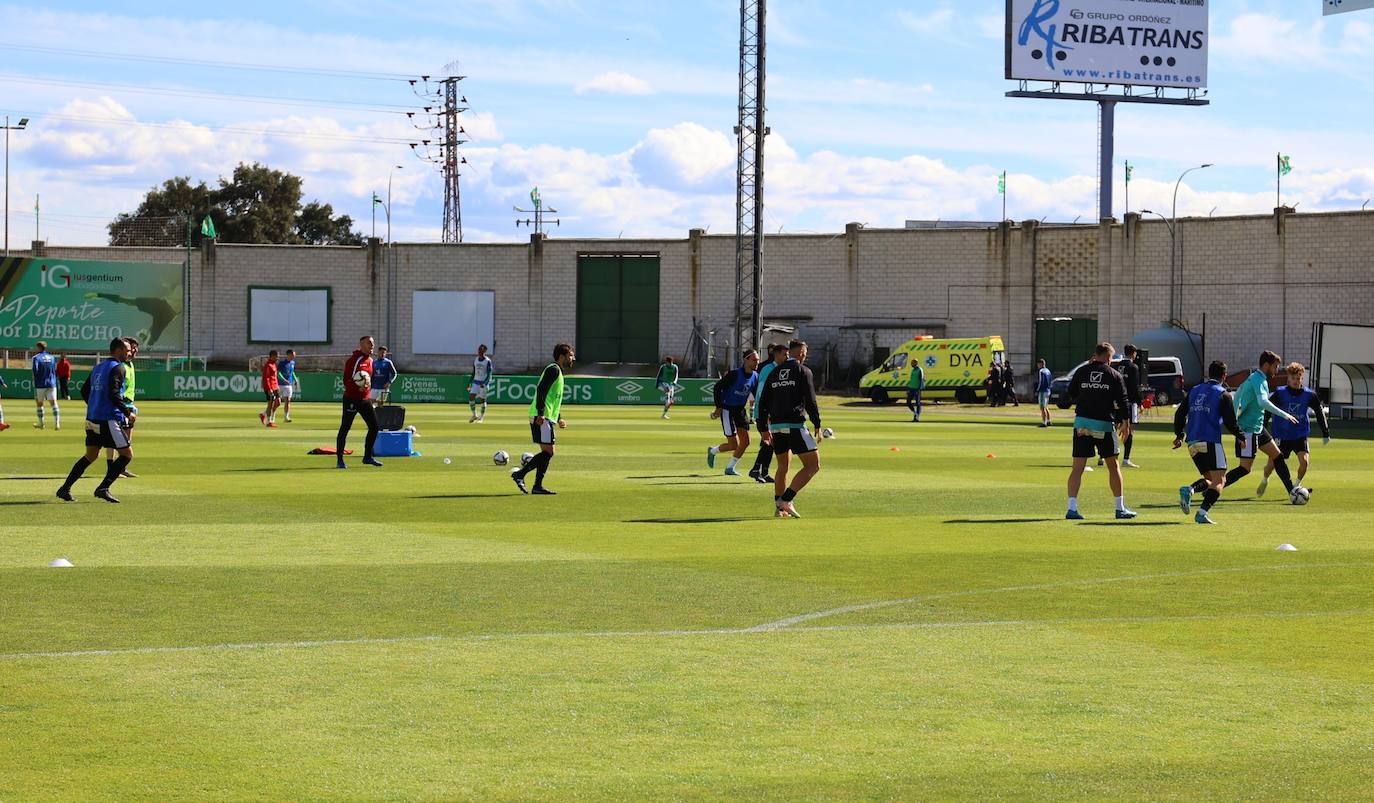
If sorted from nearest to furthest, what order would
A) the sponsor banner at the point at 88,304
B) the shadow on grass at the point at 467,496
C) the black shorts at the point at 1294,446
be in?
the shadow on grass at the point at 467,496, the black shorts at the point at 1294,446, the sponsor banner at the point at 88,304

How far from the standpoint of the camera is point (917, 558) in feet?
47.6

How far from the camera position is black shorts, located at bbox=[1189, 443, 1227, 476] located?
1806 centimetres

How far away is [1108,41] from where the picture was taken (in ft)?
245

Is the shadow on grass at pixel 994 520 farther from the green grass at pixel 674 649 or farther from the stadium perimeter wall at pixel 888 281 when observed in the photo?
the stadium perimeter wall at pixel 888 281

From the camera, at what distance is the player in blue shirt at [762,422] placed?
17.9 m

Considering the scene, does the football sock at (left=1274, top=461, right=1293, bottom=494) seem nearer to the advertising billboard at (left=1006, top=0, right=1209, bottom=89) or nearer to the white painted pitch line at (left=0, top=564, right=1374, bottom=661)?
the white painted pitch line at (left=0, top=564, right=1374, bottom=661)

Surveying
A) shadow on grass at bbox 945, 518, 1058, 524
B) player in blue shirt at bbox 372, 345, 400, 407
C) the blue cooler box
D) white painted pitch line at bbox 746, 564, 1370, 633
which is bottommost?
shadow on grass at bbox 945, 518, 1058, 524

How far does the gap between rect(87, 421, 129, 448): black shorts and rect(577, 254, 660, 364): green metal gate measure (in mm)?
62027

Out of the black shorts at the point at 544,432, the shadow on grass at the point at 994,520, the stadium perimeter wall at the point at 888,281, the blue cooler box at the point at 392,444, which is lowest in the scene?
the shadow on grass at the point at 994,520

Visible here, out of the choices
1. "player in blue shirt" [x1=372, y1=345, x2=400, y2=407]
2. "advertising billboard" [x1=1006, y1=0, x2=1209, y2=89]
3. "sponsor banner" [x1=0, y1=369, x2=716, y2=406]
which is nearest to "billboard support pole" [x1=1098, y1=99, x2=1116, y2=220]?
"advertising billboard" [x1=1006, y1=0, x2=1209, y2=89]

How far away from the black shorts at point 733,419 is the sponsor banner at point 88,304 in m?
56.8

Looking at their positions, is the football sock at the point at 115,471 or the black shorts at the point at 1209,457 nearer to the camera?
the black shorts at the point at 1209,457

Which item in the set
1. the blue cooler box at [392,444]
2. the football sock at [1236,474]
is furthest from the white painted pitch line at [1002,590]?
the blue cooler box at [392,444]

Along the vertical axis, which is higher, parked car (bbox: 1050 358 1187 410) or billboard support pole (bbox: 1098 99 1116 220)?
billboard support pole (bbox: 1098 99 1116 220)
